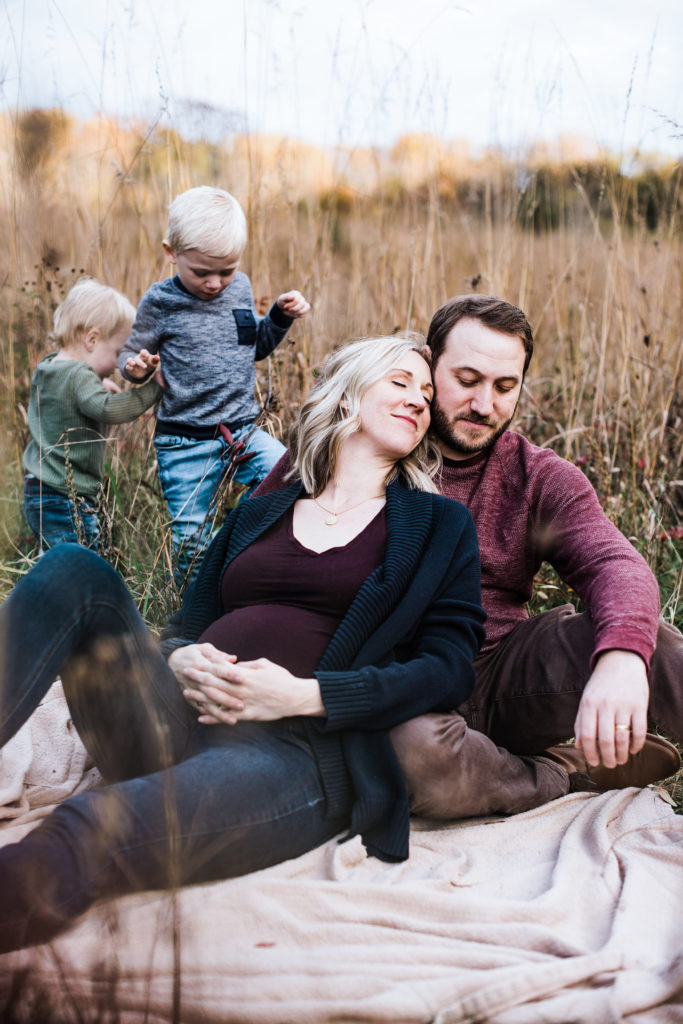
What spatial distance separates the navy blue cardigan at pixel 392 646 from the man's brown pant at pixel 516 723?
0.07 m

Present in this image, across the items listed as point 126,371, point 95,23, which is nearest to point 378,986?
point 126,371

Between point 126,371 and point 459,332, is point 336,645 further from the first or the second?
point 126,371

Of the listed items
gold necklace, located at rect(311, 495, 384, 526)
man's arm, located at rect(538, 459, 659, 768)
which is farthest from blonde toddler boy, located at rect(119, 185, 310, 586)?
man's arm, located at rect(538, 459, 659, 768)

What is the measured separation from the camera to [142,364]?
9.32 feet

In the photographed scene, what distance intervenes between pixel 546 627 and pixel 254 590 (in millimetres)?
671

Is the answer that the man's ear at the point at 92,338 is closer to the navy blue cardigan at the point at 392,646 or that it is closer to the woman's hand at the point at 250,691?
the navy blue cardigan at the point at 392,646

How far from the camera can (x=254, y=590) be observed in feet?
6.26

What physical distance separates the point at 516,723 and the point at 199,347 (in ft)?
5.37

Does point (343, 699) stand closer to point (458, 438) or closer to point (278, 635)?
point (278, 635)

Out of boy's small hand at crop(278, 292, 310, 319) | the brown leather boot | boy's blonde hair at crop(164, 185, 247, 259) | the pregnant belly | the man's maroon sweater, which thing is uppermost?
boy's blonde hair at crop(164, 185, 247, 259)

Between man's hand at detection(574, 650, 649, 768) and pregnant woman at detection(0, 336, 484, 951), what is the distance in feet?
0.87

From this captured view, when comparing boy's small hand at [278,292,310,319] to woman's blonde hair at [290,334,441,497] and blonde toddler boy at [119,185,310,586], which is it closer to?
blonde toddler boy at [119,185,310,586]

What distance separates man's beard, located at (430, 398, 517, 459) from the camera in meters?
2.15

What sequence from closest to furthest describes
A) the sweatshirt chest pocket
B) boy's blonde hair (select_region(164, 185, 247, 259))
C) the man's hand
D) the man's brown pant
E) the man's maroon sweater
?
1. the man's hand
2. the man's brown pant
3. the man's maroon sweater
4. boy's blonde hair (select_region(164, 185, 247, 259))
5. the sweatshirt chest pocket
